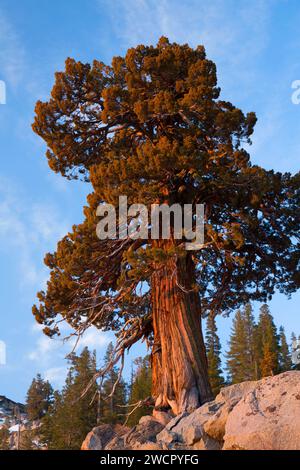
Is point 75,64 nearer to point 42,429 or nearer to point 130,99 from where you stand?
point 130,99

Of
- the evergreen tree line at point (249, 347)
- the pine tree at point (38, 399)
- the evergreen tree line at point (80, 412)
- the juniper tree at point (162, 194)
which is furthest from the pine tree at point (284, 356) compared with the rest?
the juniper tree at point (162, 194)

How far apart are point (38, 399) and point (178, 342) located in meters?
54.0

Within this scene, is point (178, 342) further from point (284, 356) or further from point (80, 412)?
point (284, 356)

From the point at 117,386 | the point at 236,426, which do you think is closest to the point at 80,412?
the point at 117,386

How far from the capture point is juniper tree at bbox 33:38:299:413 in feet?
46.6

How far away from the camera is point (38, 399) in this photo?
6425cm

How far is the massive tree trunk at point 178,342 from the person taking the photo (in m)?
14.4

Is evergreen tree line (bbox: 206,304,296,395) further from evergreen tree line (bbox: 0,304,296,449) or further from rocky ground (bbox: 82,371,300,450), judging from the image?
rocky ground (bbox: 82,371,300,450)

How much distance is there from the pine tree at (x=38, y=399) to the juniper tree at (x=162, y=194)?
5043 cm

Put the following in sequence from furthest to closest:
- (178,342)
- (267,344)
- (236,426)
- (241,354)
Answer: (241,354), (267,344), (178,342), (236,426)

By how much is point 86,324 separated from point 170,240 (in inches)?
144

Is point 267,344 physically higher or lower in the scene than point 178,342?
higher

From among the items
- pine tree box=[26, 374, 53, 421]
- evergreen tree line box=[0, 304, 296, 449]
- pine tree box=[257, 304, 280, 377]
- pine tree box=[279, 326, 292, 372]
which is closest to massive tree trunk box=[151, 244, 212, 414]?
evergreen tree line box=[0, 304, 296, 449]

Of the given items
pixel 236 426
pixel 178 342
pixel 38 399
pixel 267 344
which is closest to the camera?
pixel 236 426
